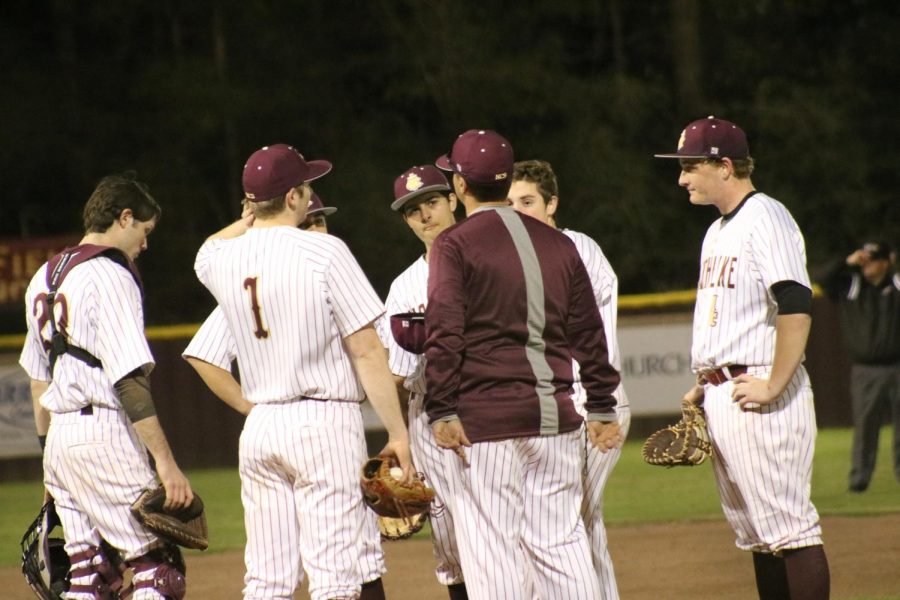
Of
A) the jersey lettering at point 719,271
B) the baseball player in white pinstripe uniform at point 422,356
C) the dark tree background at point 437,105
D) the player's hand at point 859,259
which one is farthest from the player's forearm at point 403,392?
the dark tree background at point 437,105

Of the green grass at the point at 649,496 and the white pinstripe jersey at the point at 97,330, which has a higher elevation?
the white pinstripe jersey at the point at 97,330

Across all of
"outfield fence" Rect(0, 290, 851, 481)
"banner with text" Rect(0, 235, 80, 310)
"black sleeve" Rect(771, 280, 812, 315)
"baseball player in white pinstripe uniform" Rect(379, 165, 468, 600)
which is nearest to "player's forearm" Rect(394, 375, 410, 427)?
"baseball player in white pinstripe uniform" Rect(379, 165, 468, 600)

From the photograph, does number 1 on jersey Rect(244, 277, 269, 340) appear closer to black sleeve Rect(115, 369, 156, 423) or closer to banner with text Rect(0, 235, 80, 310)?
black sleeve Rect(115, 369, 156, 423)

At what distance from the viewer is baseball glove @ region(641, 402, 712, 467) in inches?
197

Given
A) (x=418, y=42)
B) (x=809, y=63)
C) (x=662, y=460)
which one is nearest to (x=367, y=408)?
(x=662, y=460)

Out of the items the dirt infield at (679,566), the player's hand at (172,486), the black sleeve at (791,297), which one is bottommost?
the dirt infield at (679,566)

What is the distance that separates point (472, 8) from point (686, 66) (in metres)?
3.98

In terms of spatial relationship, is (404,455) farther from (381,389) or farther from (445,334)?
(445,334)

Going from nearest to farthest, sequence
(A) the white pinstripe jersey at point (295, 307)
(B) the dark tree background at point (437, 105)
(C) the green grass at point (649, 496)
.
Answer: (A) the white pinstripe jersey at point (295, 307), (C) the green grass at point (649, 496), (B) the dark tree background at point (437, 105)

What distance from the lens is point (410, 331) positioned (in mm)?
4832

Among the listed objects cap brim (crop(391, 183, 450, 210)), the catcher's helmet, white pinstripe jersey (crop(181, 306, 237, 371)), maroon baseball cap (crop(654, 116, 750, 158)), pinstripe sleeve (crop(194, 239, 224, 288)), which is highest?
maroon baseball cap (crop(654, 116, 750, 158))

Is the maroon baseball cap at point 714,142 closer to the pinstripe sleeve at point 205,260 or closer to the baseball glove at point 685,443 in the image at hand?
the baseball glove at point 685,443

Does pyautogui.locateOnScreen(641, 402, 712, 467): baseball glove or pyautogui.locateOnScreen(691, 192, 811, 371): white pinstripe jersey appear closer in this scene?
pyautogui.locateOnScreen(691, 192, 811, 371): white pinstripe jersey

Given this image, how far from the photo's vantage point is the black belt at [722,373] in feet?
15.8
